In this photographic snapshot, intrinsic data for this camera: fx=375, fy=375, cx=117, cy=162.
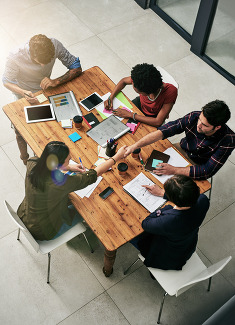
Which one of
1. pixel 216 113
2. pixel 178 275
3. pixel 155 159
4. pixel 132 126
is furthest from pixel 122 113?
pixel 178 275

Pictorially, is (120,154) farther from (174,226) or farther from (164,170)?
(174,226)

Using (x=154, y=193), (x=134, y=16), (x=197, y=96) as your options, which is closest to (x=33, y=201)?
(x=154, y=193)

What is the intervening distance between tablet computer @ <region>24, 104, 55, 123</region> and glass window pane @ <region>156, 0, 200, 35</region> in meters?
2.89

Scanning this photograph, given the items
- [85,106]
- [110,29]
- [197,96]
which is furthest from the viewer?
[110,29]

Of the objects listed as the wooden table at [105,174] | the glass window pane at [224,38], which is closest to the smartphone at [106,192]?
the wooden table at [105,174]

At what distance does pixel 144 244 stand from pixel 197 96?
101 inches

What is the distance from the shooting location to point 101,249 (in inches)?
Answer: 145

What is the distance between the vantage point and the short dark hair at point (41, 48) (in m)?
3.46

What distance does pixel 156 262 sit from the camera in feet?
9.85

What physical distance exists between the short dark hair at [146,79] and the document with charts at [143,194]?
0.82m

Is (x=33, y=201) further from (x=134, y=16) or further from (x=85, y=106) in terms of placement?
(x=134, y=16)

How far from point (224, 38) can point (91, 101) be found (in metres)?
2.50

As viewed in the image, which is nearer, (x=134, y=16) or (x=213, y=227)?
(x=213, y=227)

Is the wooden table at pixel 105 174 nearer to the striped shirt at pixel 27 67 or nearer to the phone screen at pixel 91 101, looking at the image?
the phone screen at pixel 91 101
